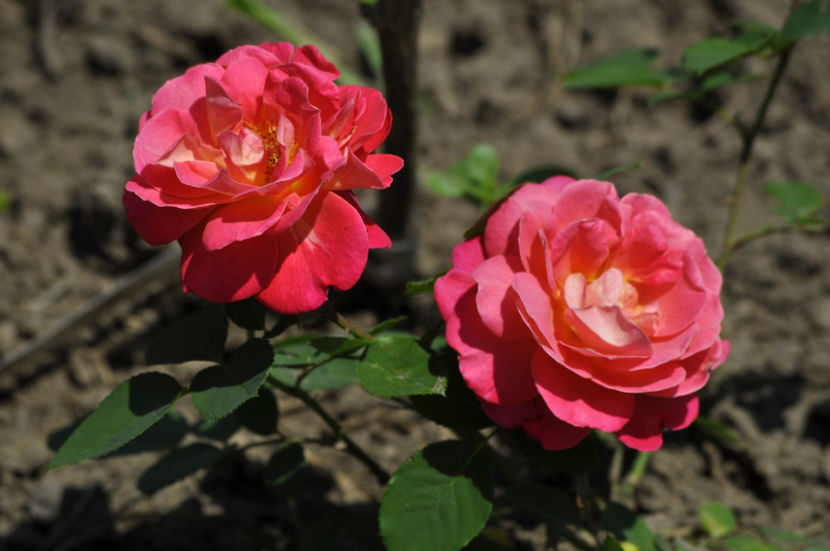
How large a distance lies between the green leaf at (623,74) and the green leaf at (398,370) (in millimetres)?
851

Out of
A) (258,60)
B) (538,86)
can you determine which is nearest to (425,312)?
(538,86)

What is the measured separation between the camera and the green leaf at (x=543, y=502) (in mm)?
1187

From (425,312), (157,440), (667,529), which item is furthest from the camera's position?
(425,312)

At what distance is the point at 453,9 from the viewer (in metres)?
2.85

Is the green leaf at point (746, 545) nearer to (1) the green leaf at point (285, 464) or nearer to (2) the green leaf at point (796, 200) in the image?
(2) the green leaf at point (796, 200)

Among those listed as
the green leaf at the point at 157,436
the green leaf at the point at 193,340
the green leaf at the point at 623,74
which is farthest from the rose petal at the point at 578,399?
the green leaf at the point at 623,74

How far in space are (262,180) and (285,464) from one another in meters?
0.54

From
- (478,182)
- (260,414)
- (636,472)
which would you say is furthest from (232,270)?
(636,472)

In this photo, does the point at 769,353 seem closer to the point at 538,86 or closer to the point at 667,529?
the point at 667,529

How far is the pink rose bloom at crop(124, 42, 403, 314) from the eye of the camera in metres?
0.88

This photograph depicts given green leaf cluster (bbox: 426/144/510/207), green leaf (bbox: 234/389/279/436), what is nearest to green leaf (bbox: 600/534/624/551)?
green leaf (bbox: 234/389/279/436)

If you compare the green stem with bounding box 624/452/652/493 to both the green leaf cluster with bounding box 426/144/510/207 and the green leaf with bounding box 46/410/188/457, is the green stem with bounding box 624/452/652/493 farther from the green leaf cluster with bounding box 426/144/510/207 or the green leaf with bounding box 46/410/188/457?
the green leaf with bounding box 46/410/188/457

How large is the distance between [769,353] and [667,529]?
0.68 m

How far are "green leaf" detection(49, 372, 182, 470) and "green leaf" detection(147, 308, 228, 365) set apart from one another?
4cm
